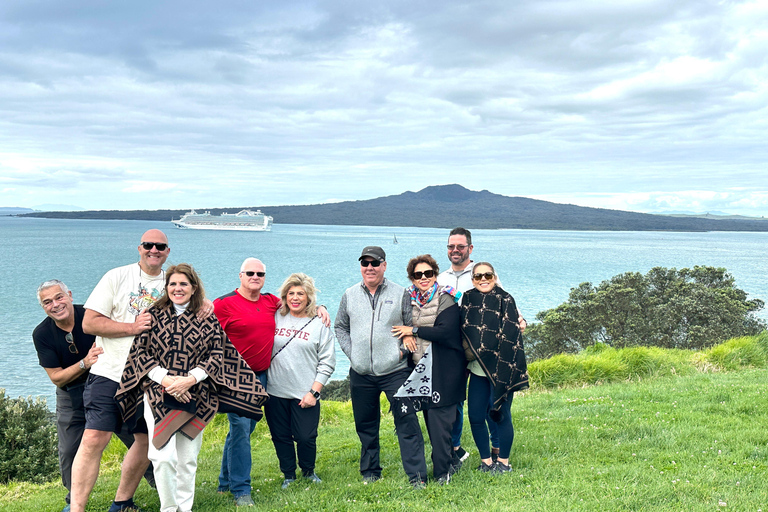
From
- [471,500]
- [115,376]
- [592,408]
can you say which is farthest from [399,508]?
[592,408]

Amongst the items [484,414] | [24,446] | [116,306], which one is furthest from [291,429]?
[24,446]

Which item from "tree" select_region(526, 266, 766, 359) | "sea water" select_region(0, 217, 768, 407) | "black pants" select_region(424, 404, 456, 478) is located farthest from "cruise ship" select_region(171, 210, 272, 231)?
"black pants" select_region(424, 404, 456, 478)

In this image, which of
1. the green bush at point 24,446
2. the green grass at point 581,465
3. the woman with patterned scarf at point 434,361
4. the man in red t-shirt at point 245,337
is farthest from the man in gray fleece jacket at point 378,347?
the green bush at point 24,446

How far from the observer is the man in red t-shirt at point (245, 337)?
479cm

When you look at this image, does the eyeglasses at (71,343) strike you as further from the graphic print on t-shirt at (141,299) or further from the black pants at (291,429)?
the black pants at (291,429)

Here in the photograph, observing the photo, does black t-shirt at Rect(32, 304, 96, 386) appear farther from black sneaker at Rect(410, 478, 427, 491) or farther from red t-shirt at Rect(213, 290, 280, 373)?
black sneaker at Rect(410, 478, 427, 491)

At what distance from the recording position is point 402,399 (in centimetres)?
478

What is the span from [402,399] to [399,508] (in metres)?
0.89

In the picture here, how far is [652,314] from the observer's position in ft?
81.4

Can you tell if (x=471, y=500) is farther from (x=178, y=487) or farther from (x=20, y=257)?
(x=20, y=257)

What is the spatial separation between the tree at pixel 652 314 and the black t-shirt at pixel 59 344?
22460mm

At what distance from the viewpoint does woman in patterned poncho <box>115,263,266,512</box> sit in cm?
410

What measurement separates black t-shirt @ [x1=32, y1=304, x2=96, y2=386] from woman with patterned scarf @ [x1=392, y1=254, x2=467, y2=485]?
8.77ft

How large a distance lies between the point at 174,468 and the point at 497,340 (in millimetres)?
2854
